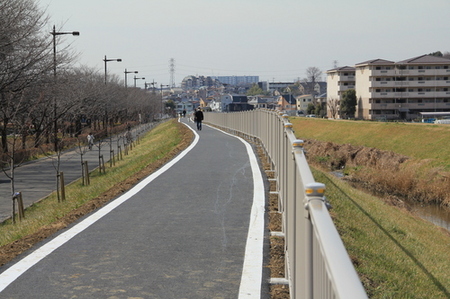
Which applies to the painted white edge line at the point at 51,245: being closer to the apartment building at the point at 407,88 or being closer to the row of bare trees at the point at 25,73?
the row of bare trees at the point at 25,73

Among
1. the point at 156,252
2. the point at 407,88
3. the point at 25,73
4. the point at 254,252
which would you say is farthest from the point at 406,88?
the point at 156,252

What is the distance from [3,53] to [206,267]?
20.7 m

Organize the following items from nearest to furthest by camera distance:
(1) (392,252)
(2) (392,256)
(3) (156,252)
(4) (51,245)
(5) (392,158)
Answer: (3) (156,252)
(4) (51,245)
(2) (392,256)
(1) (392,252)
(5) (392,158)

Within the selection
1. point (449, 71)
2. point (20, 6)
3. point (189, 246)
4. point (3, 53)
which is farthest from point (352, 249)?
point (449, 71)

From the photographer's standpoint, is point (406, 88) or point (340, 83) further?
point (340, 83)

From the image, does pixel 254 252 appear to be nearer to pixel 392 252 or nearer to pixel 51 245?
pixel 51 245

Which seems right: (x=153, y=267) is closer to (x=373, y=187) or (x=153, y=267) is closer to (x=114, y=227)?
(x=114, y=227)

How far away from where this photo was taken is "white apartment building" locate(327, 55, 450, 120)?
90625mm

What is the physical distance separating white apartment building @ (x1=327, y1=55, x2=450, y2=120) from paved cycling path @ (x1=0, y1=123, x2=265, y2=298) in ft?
272

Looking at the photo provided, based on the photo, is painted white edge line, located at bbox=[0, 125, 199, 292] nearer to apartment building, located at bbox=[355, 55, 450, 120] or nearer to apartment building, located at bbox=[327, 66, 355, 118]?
apartment building, located at bbox=[355, 55, 450, 120]

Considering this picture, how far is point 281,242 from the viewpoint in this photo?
25.1ft

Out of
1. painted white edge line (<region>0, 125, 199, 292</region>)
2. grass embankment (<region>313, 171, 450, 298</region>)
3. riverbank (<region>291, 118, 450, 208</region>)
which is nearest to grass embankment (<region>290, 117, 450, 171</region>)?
riverbank (<region>291, 118, 450, 208</region>)

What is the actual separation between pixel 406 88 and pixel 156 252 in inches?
3577

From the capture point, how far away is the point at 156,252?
7.12 m
